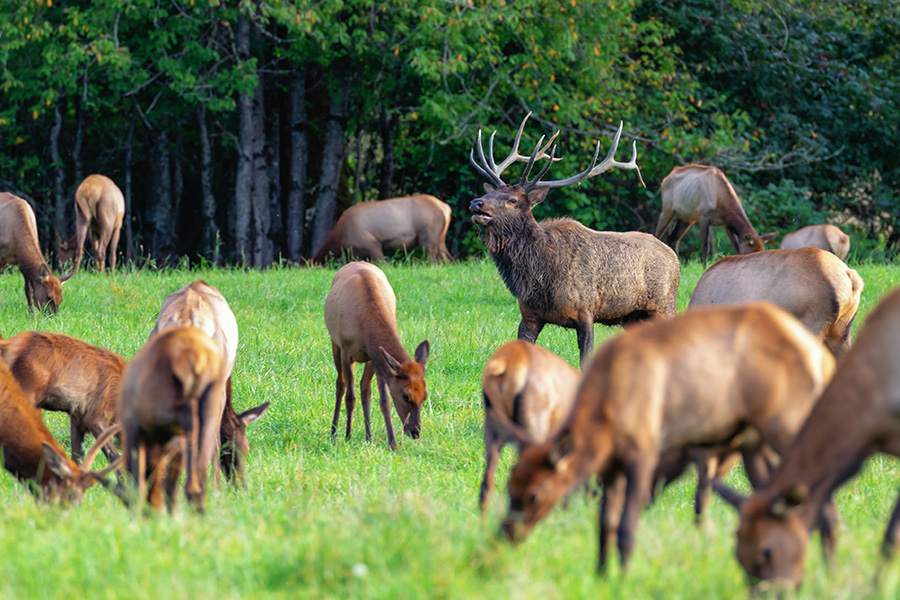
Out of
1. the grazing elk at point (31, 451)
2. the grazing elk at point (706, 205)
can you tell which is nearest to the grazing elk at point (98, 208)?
the grazing elk at point (706, 205)

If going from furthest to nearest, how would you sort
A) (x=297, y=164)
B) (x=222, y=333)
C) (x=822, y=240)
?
(x=297, y=164) < (x=822, y=240) < (x=222, y=333)

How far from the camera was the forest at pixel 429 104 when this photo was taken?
1914 centimetres

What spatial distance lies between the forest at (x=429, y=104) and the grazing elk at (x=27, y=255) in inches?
207

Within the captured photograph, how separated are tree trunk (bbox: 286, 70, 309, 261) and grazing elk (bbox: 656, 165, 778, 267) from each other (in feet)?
28.6

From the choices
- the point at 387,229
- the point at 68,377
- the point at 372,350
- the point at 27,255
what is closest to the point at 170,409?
the point at 68,377

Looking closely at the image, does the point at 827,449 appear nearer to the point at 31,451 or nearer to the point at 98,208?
the point at 31,451

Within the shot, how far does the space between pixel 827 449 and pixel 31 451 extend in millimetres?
3938

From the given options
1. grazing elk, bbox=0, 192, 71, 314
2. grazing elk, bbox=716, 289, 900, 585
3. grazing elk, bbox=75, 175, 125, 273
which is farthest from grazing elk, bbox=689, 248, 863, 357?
grazing elk, bbox=75, 175, 125, 273

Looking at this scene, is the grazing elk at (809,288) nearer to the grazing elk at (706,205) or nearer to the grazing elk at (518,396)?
the grazing elk at (518,396)

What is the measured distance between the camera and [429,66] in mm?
18734

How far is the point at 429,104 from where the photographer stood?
19.7 meters

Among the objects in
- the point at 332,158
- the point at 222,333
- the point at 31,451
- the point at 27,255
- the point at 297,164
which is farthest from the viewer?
the point at 297,164

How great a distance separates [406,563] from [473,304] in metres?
9.58

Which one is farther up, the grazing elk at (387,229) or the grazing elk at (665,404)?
the grazing elk at (665,404)
